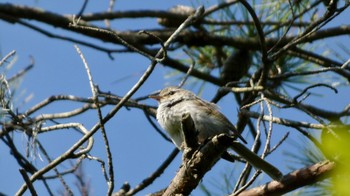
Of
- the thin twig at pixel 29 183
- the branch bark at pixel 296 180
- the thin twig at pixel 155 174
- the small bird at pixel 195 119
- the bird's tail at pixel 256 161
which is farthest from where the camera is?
the thin twig at pixel 155 174

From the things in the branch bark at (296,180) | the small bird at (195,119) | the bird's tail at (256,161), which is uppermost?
the small bird at (195,119)

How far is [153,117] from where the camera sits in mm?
5410

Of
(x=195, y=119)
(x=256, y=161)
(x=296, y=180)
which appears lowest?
(x=296, y=180)

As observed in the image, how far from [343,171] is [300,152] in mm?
1885

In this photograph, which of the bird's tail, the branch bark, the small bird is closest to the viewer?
the branch bark

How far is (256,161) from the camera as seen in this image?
155 inches

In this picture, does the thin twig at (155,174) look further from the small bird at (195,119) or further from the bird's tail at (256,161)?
the bird's tail at (256,161)

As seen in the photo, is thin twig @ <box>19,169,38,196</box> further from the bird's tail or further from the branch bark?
the bird's tail

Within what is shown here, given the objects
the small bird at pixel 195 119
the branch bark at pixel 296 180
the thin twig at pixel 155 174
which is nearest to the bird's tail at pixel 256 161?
the small bird at pixel 195 119

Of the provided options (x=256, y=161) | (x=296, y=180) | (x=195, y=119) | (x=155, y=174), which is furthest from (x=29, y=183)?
(x=155, y=174)

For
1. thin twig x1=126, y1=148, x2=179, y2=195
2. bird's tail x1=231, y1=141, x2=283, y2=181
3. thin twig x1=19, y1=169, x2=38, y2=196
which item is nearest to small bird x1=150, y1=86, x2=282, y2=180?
bird's tail x1=231, y1=141, x2=283, y2=181

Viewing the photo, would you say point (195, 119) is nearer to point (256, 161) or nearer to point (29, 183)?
point (256, 161)

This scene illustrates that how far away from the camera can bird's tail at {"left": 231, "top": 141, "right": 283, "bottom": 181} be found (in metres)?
3.73

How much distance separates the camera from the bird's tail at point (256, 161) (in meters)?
3.73
